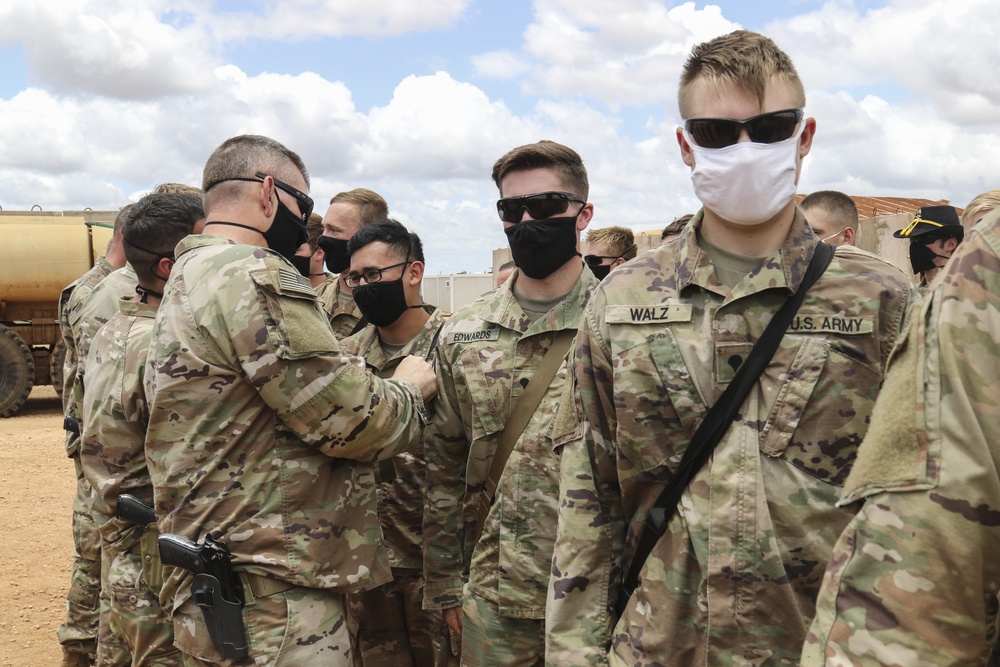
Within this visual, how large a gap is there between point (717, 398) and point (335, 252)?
361cm

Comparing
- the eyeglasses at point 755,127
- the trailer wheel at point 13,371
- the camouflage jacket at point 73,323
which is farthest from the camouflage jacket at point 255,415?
the trailer wheel at point 13,371

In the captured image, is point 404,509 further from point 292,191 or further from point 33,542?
point 33,542

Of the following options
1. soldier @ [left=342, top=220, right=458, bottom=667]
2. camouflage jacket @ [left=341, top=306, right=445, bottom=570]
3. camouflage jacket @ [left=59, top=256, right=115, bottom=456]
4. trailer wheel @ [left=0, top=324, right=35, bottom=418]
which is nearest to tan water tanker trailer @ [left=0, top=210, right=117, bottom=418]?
trailer wheel @ [left=0, top=324, right=35, bottom=418]

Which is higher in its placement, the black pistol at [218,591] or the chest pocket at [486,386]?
the chest pocket at [486,386]

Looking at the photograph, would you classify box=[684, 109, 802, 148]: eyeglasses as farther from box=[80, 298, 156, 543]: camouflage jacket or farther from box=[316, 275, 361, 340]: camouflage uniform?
box=[316, 275, 361, 340]: camouflage uniform

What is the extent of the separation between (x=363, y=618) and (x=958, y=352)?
3202 mm

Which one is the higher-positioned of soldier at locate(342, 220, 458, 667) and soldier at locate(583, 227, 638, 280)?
soldier at locate(583, 227, 638, 280)

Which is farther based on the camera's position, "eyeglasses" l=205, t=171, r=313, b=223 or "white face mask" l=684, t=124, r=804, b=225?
"eyeglasses" l=205, t=171, r=313, b=223

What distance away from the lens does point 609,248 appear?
248 inches

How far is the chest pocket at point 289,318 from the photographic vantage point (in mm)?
2506

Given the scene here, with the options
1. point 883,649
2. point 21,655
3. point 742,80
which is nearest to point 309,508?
point 742,80

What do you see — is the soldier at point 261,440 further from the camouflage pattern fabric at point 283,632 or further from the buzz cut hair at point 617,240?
the buzz cut hair at point 617,240

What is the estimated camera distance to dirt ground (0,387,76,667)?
577 centimetres

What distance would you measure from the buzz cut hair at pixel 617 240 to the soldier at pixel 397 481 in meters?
2.55
